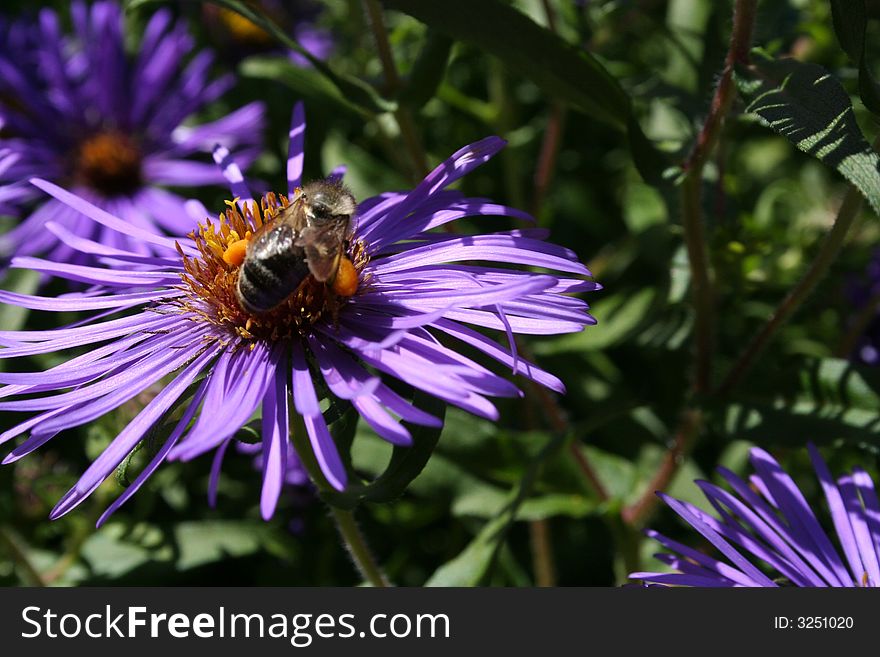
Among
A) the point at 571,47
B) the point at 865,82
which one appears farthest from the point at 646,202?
the point at 865,82

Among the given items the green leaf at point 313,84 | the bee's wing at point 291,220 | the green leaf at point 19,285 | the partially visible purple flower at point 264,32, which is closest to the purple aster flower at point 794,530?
the bee's wing at point 291,220

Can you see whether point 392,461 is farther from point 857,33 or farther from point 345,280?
point 857,33

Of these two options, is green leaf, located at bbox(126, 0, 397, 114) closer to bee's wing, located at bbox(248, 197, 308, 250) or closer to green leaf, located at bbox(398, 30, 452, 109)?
green leaf, located at bbox(398, 30, 452, 109)

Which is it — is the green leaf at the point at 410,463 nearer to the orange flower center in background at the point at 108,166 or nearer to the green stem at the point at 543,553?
the green stem at the point at 543,553

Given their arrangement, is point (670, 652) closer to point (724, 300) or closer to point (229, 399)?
point (229, 399)

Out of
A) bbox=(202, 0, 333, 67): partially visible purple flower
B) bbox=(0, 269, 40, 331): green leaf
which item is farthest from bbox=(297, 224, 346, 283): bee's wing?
bbox=(202, 0, 333, 67): partially visible purple flower

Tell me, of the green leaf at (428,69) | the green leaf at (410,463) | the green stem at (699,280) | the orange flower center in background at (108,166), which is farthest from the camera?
the orange flower center in background at (108,166)

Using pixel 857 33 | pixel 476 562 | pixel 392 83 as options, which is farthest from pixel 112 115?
pixel 857 33
